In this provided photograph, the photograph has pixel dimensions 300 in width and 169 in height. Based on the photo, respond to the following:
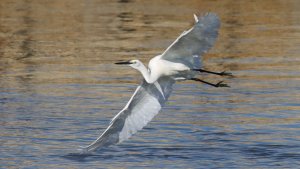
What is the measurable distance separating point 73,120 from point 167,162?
9.65 feet

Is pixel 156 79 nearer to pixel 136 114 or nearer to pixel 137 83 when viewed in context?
pixel 136 114

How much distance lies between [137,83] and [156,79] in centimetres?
624

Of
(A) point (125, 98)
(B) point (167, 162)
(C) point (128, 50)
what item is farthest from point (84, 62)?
(B) point (167, 162)

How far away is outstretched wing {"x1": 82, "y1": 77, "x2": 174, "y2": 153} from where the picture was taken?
1237 cm

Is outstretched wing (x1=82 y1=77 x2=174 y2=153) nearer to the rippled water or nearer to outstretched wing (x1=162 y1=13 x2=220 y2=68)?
outstretched wing (x1=162 y1=13 x2=220 y2=68)

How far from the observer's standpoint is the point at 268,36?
2389 centimetres

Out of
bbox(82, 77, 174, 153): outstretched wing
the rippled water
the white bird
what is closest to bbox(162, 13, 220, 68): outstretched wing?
the white bird

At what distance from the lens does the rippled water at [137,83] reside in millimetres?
13633

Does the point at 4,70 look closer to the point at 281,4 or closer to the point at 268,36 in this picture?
the point at 268,36

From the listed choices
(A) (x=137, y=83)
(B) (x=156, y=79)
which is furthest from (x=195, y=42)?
(A) (x=137, y=83)

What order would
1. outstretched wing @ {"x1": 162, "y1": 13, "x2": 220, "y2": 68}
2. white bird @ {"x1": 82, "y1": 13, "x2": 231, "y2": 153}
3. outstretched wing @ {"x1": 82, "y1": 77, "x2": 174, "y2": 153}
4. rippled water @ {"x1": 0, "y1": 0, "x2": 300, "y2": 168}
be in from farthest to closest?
1. rippled water @ {"x1": 0, "y1": 0, "x2": 300, "y2": 168}
2. outstretched wing @ {"x1": 82, "y1": 77, "x2": 174, "y2": 153}
3. white bird @ {"x1": 82, "y1": 13, "x2": 231, "y2": 153}
4. outstretched wing @ {"x1": 162, "y1": 13, "x2": 220, "y2": 68}

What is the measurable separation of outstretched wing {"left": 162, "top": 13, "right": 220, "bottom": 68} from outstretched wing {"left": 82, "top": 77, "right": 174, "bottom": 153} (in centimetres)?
54

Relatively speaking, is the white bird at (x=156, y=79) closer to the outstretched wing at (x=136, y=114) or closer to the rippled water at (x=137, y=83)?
the outstretched wing at (x=136, y=114)

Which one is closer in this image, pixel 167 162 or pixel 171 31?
pixel 167 162
